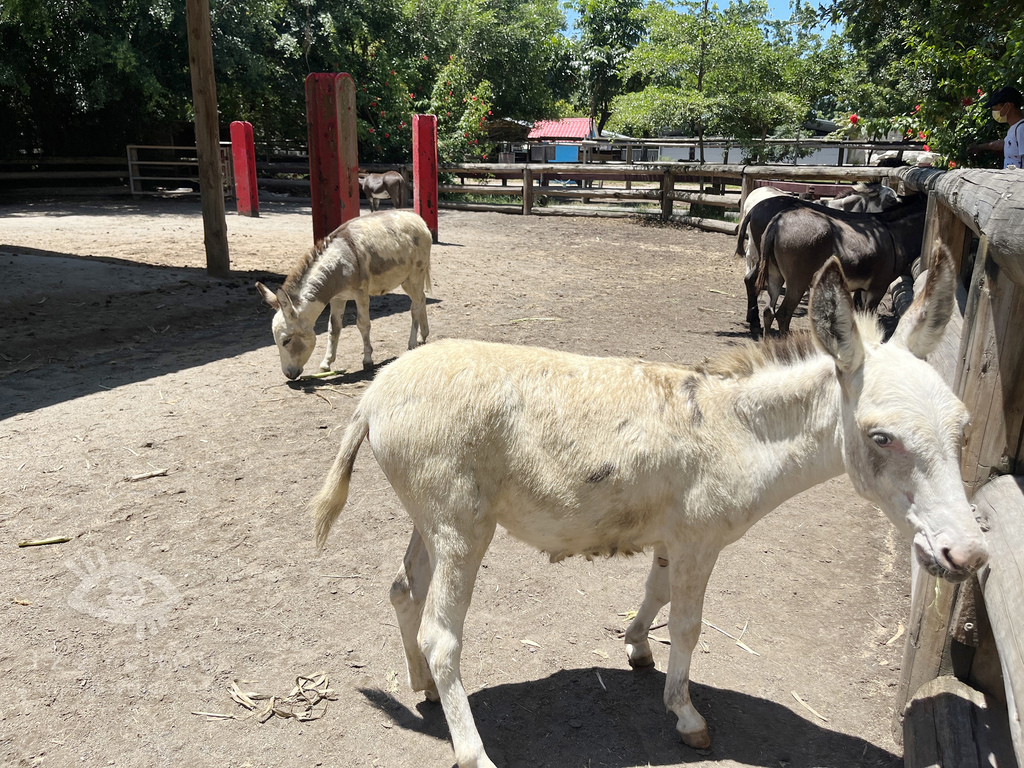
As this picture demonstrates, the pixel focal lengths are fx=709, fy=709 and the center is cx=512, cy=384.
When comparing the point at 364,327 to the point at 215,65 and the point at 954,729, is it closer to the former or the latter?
the point at 954,729

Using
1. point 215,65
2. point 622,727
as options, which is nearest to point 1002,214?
point 622,727

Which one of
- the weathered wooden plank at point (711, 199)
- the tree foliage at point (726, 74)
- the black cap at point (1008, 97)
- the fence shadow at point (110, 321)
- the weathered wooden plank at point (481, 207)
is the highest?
the tree foliage at point (726, 74)

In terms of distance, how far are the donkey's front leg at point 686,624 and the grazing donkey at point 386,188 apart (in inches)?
677

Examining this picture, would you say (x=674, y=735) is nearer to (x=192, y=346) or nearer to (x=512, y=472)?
(x=512, y=472)

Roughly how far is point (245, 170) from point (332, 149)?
9306mm

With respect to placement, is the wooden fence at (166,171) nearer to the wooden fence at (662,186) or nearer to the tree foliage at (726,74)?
the wooden fence at (662,186)

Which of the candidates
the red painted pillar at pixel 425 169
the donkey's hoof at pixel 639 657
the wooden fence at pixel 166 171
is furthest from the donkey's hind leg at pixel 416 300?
the wooden fence at pixel 166 171

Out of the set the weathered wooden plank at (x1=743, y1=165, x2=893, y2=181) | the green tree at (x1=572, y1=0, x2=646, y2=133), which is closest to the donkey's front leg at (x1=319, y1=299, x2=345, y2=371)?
the weathered wooden plank at (x1=743, y1=165, x2=893, y2=181)

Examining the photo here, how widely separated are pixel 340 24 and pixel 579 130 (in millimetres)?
30795

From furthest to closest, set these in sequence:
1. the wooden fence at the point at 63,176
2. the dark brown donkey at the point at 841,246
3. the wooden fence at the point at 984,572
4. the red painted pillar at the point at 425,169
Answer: the wooden fence at the point at 63,176, the red painted pillar at the point at 425,169, the dark brown donkey at the point at 841,246, the wooden fence at the point at 984,572

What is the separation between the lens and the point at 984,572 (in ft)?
6.86

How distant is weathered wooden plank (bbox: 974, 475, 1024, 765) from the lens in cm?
167

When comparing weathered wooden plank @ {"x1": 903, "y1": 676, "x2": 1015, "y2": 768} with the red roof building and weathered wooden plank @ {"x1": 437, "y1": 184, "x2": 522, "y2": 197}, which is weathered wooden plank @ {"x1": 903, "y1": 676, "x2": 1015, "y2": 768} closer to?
weathered wooden plank @ {"x1": 437, "y1": 184, "x2": 522, "y2": 197}

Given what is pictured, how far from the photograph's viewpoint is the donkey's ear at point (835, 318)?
7.11 ft
